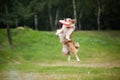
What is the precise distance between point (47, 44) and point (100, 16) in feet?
80.6

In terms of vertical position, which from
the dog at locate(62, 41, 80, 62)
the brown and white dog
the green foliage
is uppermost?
the brown and white dog

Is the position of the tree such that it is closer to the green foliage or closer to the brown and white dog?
the green foliage

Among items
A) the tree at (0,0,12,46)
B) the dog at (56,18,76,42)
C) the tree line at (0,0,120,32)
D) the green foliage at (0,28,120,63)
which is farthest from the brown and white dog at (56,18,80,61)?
the tree line at (0,0,120,32)

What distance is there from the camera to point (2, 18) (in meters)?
38.2

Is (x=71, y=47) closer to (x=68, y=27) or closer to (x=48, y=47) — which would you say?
(x=68, y=27)

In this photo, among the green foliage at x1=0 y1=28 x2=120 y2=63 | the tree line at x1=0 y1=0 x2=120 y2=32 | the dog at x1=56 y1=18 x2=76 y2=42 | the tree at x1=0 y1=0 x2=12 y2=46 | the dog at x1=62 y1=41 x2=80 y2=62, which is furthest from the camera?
the tree line at x1=0 y1=0 x2=120 y2=32

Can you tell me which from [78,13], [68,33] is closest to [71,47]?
[68,33]

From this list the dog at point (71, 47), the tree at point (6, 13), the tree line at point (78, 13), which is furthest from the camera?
the tree line at point (78, 13)

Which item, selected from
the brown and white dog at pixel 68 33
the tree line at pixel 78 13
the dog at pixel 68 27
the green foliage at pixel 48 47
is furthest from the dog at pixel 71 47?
the tree line at pixel 78 13

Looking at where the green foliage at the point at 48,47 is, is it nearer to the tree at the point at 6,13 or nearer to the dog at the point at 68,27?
the tree at the point at 6,13

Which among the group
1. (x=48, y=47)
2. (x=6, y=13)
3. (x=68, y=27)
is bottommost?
(x=48, y=47)

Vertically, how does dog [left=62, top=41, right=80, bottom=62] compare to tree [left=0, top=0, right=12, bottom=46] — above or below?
below

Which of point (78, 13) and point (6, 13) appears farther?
point (78, 13)

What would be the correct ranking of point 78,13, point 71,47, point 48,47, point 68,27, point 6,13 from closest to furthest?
point 68,27, point 71,47, point 6,13, point 48,47, point 78,13
